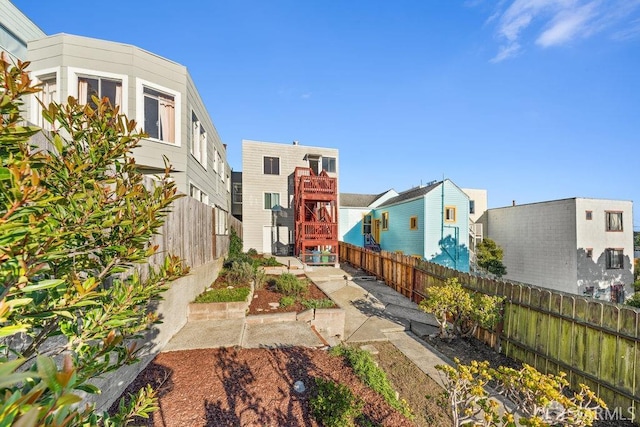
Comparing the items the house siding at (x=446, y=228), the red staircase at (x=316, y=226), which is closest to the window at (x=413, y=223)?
the house siding at (x=446, y=228)

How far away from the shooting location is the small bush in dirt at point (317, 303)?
697cm

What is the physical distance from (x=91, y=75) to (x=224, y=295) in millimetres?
7696

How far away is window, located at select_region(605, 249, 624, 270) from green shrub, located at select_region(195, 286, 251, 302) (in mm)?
25413

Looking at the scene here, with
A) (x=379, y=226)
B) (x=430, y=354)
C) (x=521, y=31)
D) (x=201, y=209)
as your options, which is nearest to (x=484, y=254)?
(x=379, y=226)

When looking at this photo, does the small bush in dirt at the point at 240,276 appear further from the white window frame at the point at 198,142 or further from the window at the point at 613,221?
the window at the point at 613,221

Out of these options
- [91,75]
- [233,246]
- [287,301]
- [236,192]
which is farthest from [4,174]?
[236,192]

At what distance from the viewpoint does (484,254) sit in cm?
2136

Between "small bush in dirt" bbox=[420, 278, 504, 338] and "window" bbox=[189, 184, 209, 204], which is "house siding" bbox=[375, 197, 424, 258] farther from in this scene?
"window" bbox=[189, 184, 209, 204]

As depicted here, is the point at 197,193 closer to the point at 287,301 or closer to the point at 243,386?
the point at 287,301

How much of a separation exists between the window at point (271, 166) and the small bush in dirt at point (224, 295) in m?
13.4

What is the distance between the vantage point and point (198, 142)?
34.7ft

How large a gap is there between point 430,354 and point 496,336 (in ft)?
5.94

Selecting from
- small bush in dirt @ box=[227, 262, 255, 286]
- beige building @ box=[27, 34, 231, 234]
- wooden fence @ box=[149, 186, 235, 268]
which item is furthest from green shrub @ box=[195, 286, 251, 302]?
beige building @ box=[27, 34, 231, 234]

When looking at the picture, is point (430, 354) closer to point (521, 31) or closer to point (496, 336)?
point (496, 336)
